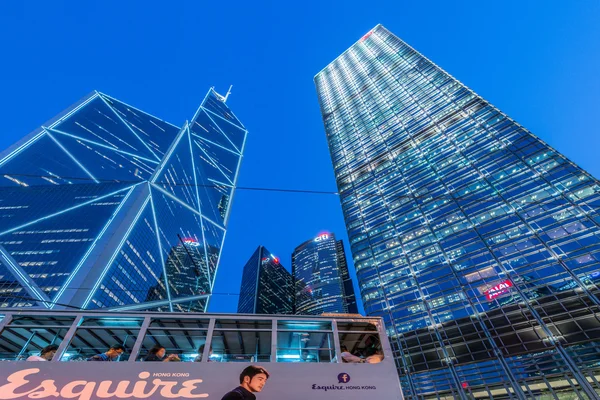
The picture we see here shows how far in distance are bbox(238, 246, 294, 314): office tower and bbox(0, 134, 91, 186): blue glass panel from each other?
65094mm

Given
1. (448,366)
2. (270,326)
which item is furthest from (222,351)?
(448,366)

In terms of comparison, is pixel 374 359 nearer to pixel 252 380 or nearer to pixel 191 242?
pixel 252 380

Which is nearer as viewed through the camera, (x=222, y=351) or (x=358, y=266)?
(x=222, y=351)

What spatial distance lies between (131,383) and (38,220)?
178ft

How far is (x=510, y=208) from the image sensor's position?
28469 mm

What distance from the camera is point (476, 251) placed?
28031 millimetres

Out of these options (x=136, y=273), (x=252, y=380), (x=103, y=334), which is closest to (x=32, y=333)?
(x=103, y=334)

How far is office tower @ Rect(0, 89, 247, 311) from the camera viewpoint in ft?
130

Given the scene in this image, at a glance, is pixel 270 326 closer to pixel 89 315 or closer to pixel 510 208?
pixel 89 315

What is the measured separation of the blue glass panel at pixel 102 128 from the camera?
198ft

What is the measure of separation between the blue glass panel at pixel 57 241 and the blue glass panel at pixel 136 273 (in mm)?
4861

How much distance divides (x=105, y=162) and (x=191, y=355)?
65705mm

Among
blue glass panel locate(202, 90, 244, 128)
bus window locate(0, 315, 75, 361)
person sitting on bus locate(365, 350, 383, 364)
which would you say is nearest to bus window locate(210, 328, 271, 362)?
person sitting on bus locate(365, 350, 383, 364)

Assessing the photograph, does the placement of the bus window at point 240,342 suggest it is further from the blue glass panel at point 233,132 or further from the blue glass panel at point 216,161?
the blue glass panel at point 233,132
